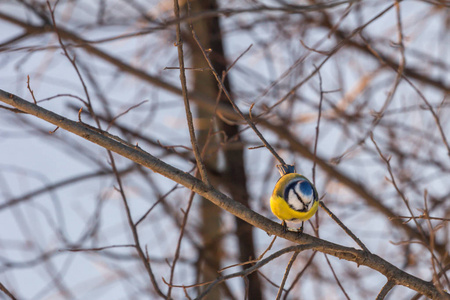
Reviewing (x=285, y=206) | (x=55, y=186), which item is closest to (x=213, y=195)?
(x=285, y=206)

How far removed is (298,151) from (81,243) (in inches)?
57.8

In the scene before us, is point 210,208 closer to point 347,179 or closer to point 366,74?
point 347,179

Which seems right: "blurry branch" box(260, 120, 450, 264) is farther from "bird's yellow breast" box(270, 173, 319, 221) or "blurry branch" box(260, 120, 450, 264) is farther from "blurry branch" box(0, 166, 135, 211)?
Answer: "bird's yellow breast" box(270, 173, 319, 221)

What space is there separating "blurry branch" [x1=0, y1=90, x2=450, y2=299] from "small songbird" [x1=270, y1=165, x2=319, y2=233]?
100mm

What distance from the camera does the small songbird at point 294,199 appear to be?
1.50 metres

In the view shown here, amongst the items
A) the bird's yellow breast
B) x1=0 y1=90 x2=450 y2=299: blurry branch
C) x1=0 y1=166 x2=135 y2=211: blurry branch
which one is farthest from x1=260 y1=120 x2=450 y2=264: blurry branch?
x1=0 y1=90 x2=450 y2=299: blurry branch

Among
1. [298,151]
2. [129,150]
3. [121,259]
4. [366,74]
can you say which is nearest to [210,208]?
[298,151]

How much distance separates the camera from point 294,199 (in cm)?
150

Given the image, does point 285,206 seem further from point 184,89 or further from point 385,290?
point 184,89

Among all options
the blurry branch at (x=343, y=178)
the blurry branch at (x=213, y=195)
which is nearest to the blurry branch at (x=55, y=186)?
the blurry branch at (x=343, y=178)

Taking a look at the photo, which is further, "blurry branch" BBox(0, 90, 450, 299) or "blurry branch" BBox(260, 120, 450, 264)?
"blurry branch" BBox(260, 120, 450, 264)

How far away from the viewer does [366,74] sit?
413 centimetres

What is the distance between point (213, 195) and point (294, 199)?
263 millimetres

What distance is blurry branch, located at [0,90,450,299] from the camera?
4.25 feet
